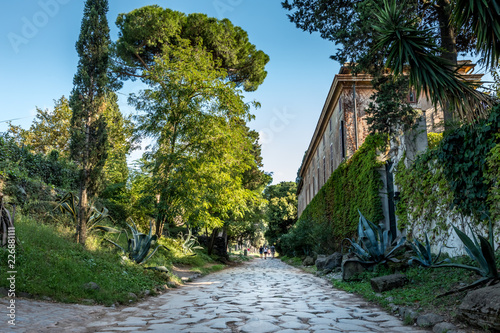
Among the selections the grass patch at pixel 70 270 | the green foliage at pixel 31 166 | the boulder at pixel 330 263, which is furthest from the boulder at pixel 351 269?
the green foliage at pixel 31 166

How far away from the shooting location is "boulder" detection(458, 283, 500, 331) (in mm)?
2877

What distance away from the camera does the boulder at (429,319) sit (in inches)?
136

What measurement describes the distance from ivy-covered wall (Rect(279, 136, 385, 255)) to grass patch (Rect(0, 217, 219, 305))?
7.03 meters

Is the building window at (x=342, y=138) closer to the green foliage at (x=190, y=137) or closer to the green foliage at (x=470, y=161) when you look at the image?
the green foliage at (x=190, y=137)

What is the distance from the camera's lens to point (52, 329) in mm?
3277

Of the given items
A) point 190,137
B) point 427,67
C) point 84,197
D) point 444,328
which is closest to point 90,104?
point 84,197

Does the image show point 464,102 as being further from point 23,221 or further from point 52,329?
point 23,221

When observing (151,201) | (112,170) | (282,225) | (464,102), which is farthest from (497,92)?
(282,225)

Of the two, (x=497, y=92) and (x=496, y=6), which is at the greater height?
(x=496, y=6)

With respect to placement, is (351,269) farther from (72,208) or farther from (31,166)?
(31,166)

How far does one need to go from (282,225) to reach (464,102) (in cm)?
3722

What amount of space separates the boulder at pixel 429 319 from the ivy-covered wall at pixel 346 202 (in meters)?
6.68

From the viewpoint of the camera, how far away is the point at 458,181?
584cm

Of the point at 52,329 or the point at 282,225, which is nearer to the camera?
the point at 52,329
